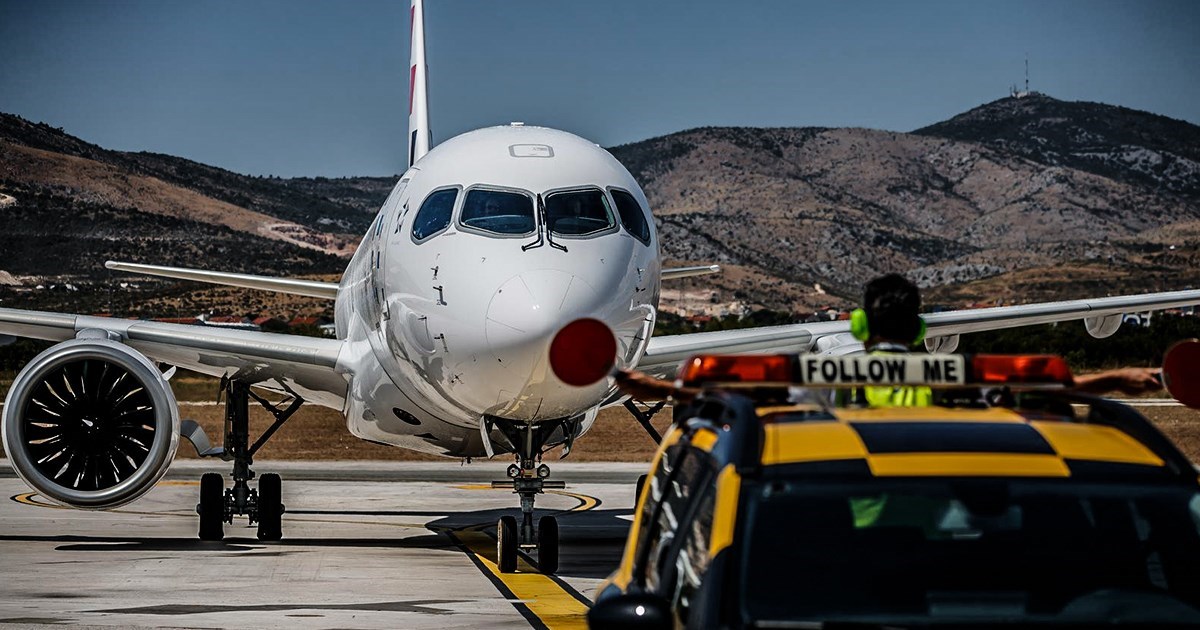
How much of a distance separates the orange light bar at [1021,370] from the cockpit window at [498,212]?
7.21m

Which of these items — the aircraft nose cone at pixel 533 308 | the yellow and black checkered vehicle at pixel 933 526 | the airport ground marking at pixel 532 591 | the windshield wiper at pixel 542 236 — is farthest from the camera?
the windshield wiper at pixel 542 236

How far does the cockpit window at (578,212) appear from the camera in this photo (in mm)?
12438

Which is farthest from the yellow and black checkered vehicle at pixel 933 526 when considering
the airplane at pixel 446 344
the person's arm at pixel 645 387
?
the airplane at pixel 446 344

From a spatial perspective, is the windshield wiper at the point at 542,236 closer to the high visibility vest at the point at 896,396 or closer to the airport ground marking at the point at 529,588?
the airport ground marking at the point at 529,588

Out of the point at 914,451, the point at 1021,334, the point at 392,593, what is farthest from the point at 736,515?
the point at 1021,334

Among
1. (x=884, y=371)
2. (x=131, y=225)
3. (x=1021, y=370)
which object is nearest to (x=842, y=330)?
(x=1021, y=370)

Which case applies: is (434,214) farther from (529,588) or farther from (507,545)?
(529,588)

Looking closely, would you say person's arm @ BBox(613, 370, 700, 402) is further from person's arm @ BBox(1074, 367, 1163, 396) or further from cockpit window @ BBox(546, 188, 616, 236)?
cockpit window @ BBox(546, 188, 616, 236)

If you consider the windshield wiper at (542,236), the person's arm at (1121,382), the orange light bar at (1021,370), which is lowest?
the person's arm at (1121,382)

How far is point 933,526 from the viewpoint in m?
4.86

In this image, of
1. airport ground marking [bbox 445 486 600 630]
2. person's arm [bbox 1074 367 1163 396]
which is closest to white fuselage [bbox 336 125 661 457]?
airport ground marking [bbox 445 486 600 630]

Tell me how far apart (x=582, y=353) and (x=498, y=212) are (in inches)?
286

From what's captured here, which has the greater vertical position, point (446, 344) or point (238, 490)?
point (446, 344)

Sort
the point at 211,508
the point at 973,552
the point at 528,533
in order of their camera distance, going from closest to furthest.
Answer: the point at 973,552, the point at 528,533, the point at 211,508
